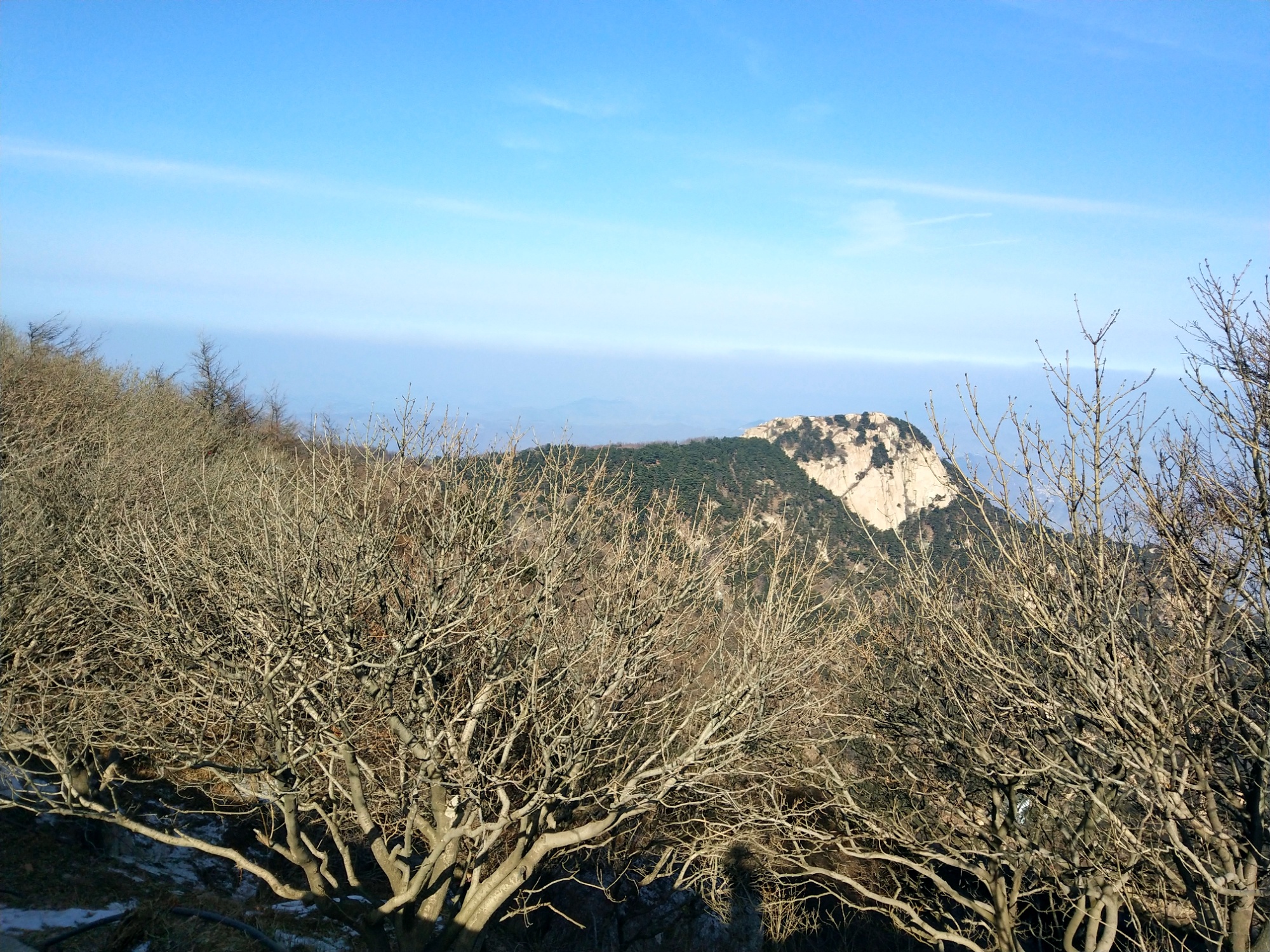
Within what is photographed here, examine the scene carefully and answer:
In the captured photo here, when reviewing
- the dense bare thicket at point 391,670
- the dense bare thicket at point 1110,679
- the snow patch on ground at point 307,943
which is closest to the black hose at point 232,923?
the dense bare thicket at point 391,670

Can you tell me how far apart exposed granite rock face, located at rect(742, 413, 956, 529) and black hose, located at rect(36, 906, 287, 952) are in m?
42.0

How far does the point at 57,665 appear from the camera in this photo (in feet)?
38.0

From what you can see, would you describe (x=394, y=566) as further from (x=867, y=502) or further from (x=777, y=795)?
(x=867, y=502)

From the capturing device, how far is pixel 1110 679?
743 centimetres

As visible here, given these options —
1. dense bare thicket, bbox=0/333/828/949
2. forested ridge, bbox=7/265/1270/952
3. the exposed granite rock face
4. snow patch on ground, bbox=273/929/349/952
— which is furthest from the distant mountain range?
snow patch on ground, bbox=273/929/349/952

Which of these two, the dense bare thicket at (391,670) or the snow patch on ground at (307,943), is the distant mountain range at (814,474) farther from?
the snow patch on ground at (307,943)

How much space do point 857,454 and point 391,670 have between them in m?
48.8

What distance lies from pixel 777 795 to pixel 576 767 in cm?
658

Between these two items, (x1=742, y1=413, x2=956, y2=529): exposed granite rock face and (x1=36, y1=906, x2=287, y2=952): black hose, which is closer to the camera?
(x1=36, y1=906, x2=287, y2=952): black hose

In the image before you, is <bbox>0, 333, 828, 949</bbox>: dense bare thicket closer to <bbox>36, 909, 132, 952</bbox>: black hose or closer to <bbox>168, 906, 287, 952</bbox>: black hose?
<bbox>168, 906, 287, 952</bbox>: black hose

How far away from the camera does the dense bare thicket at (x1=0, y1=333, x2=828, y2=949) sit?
9383 millimetres

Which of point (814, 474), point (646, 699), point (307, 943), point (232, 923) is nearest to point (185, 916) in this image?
point (232, 923)

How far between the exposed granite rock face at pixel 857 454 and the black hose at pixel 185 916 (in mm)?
41983

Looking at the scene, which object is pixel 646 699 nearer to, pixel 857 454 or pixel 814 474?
pixel 814 474
